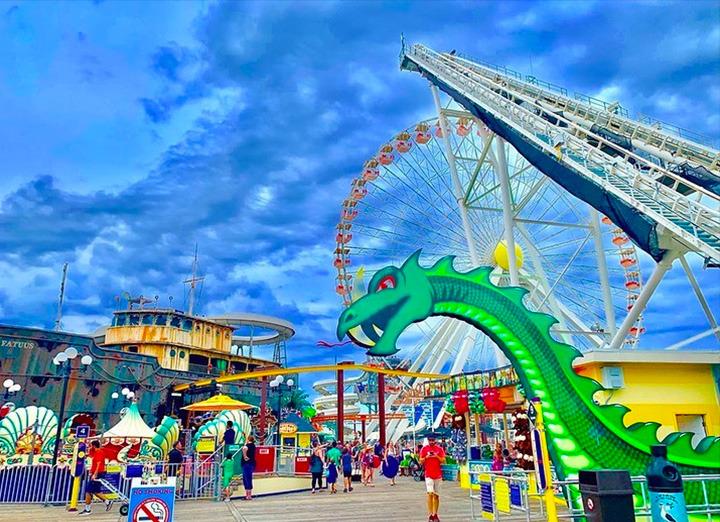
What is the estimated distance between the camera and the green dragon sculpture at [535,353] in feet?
32.4

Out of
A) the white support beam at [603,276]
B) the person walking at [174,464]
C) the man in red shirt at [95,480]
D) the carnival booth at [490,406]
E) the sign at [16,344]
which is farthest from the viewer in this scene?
the sign at [16,344]

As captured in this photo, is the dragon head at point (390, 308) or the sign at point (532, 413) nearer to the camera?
the sign at point (532, 413)

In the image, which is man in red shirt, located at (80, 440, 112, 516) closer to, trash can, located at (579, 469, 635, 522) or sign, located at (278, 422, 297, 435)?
trash can, located at (579, 469, 635, 522)

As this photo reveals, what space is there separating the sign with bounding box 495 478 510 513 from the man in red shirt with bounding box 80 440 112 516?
9287mm

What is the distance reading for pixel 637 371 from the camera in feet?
43.9

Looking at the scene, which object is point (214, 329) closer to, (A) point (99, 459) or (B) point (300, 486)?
(B) point (300, 486)

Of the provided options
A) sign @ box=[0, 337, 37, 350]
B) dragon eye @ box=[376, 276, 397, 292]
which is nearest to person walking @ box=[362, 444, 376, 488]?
dragon eye @ box=[376, 276, 397, 292]

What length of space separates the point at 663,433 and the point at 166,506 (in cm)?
1131

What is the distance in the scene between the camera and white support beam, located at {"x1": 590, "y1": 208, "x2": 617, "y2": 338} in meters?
22.2

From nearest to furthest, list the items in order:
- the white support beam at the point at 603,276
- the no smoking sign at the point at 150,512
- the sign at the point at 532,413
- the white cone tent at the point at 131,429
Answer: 1. the no smoking sign at the point at 150,512
2. the sign at the point at 532,413
3. the white cone tent at the point at 131,429
4. the white support beam at the point at 603,276

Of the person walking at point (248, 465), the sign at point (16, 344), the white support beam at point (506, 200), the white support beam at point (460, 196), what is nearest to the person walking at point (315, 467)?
the person walking at point (248, 465)

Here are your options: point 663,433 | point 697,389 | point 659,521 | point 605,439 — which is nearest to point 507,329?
point 605,439

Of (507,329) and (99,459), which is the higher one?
(507,329)

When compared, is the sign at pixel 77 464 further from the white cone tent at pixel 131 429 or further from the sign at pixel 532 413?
the sign at pixel 532 413
